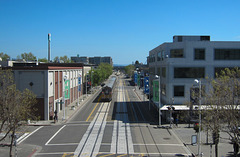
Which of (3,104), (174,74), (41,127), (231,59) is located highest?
(231,59)

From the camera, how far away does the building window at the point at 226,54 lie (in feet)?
126

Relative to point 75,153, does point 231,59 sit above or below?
above

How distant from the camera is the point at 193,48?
38406mm

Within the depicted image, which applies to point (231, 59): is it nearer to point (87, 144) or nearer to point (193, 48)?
point (193, 48)

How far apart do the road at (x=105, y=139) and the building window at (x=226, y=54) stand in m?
13.6

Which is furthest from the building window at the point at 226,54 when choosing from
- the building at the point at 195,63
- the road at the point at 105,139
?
the road at the point at 105,139

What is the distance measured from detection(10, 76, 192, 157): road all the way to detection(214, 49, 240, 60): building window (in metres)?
13.6

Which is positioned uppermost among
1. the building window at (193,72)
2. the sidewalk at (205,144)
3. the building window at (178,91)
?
the building window at (193,72)

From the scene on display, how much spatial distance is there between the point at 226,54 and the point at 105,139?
2307 cm

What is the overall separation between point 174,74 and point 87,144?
1886 cm

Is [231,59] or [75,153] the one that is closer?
[75,153]

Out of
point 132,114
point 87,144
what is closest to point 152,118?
point 132,114

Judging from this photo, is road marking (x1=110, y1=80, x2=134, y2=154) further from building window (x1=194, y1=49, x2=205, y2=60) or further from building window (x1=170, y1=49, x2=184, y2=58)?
building window (x1=194, y1=49, x2=205, y2=60)

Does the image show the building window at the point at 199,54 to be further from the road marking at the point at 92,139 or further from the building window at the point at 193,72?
the road marking at the point at 92,139
